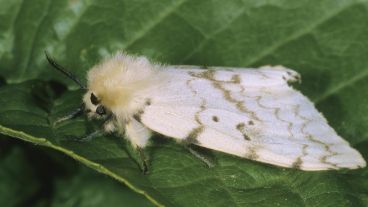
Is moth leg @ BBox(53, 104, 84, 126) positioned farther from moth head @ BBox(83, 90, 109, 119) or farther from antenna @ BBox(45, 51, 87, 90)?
antenna @ BBox(45, 51, 87, 90)

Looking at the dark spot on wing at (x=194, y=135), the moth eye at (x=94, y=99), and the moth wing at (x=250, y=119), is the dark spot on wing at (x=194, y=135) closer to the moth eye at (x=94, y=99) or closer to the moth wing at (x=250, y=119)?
the moth wing at (x=250, y=119)

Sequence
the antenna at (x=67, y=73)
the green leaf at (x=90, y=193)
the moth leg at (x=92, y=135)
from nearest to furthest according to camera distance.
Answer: the moth leg at (x=92, y=135), the antenna at (x=67, y=73), the green leaf at (x=90, y=193)

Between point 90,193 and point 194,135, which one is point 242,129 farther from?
point 90,193

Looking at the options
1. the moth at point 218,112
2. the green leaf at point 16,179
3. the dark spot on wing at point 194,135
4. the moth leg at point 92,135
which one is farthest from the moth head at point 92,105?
the green leaf at point 16,179

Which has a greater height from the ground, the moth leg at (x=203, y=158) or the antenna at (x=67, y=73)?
the antenna at (x=67, y=73)

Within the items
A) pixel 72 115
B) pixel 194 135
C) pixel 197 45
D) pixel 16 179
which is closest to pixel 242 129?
pixel 194 135

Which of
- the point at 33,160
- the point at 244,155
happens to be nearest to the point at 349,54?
the point at 244,155

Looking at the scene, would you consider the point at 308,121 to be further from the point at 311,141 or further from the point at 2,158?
the point at 2,158
